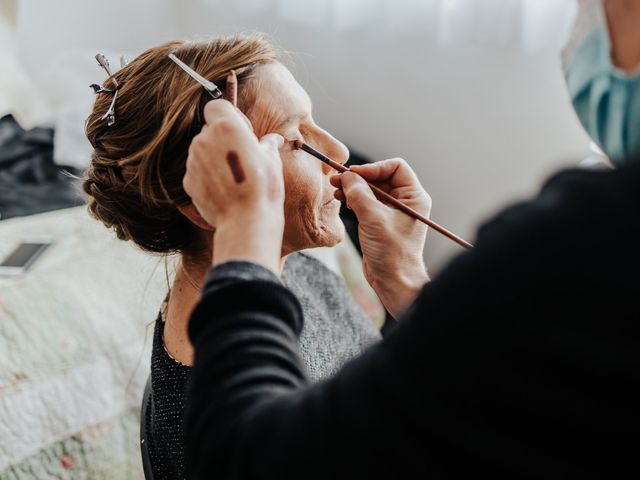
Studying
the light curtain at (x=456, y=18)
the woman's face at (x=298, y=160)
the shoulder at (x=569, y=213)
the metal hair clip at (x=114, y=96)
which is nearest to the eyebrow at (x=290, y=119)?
the woman's face at (x=298, y=160)

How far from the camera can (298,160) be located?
3.15ft

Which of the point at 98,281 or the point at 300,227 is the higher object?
the point at 300,227

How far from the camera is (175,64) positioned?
93 centimetres

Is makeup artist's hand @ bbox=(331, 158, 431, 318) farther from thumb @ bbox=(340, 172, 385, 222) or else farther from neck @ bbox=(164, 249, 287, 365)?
neck @ bbox=(164, 249, 287, 365)

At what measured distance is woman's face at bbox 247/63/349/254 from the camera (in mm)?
953

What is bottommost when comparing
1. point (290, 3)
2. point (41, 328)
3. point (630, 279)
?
point (41, 328)

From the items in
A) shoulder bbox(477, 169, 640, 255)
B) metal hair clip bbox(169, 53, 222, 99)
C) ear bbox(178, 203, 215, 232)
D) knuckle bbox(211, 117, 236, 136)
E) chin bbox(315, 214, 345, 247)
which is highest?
shoulder bbox(477, 169, 640, 255)

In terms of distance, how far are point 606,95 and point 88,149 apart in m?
1.78

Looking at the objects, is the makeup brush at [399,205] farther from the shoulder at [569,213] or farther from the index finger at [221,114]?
the shoulder at [569,213]

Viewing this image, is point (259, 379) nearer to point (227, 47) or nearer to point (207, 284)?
point (207, 284)

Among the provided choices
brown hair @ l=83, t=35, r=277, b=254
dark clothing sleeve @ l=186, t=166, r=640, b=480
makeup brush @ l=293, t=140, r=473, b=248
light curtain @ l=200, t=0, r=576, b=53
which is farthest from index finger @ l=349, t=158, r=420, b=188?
light curtain @ l=200, t=0, r=576, b=53

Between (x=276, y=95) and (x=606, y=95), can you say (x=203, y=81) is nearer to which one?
(x=276, y=95)

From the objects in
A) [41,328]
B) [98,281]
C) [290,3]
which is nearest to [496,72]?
[290,3]

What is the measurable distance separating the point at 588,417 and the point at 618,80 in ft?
0.89
